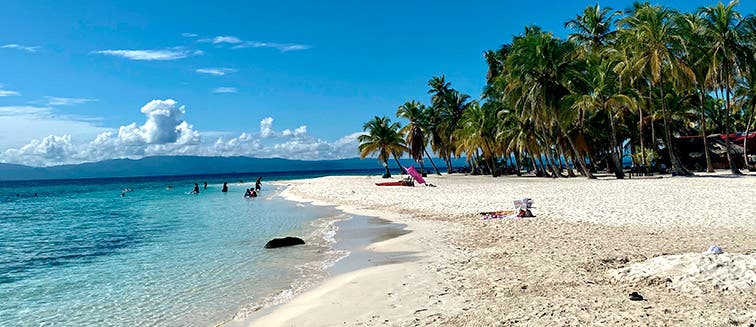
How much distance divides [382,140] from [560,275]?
49311 millimetres

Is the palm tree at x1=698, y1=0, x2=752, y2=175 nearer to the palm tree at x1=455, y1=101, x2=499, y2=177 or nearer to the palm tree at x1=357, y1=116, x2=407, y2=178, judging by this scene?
the palm tree at x1=455, y1=101, x2=499, y2=177

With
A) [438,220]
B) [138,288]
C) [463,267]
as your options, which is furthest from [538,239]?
[138,288]

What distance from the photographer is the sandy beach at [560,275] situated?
6.00m

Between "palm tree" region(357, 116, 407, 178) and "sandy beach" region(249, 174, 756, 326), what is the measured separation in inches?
1625

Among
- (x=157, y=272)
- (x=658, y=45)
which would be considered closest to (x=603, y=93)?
(x=658, y=45)

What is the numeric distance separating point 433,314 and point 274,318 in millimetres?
2475

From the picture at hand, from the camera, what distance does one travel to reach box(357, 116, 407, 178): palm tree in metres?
56.9

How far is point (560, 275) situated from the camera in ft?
25.7

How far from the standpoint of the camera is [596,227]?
12.8 meters

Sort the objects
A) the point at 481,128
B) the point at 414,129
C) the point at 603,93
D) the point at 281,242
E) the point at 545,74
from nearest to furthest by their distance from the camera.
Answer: the point at 281,242 < the point at 603,93 < the point at 545,74 < the point at 481,128 < the point at 414,129

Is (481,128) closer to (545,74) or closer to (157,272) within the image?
(545,74)

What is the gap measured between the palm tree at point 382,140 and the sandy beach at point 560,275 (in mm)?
41264

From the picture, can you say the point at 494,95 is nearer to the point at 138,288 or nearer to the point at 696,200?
the point at 696,200

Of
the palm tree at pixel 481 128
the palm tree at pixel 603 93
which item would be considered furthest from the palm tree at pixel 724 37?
the palm tree at pixel 481 128
